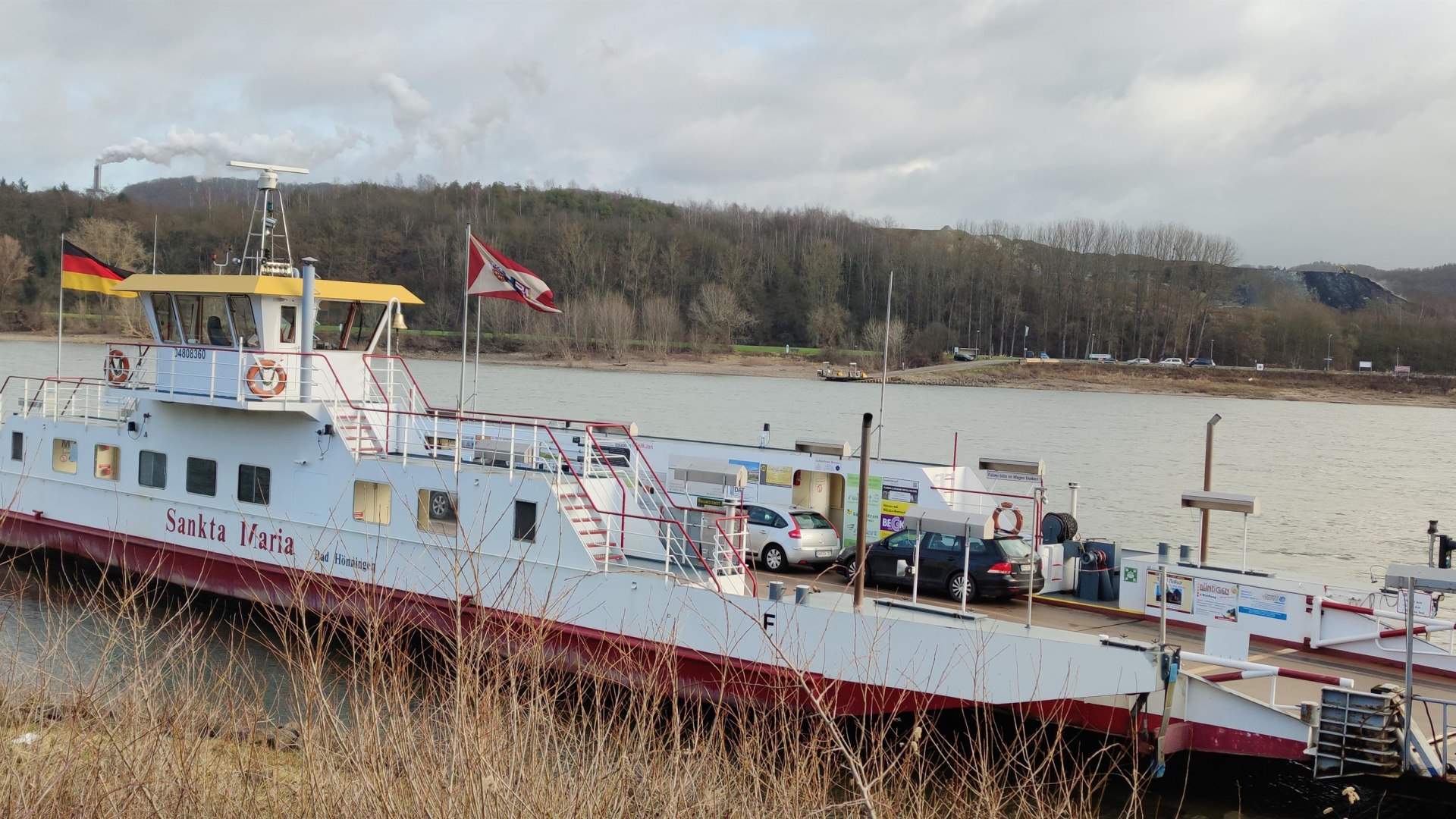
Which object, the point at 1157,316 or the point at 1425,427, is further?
the point at 1157,316

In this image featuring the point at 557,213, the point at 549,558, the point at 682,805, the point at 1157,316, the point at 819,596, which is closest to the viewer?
the point at 682,805

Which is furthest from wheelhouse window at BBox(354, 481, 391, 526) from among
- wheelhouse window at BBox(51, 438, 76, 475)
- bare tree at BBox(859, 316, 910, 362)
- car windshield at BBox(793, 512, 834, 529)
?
bare tree at BBox(859, 316, 910, 362)

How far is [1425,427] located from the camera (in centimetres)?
7631

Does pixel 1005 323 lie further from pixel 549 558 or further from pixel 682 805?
pixel 682 805

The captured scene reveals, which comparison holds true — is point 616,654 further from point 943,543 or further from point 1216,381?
point 1216,381

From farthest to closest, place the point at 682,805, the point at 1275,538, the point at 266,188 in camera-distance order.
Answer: the point at 1275,538 → the point at 266,188 → the point at 682,805

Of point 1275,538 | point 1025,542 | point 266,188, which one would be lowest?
point 1275,538

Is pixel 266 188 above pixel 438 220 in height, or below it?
below

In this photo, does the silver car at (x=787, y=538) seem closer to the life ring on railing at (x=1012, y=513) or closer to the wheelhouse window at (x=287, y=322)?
the life ring on railing at (x=1012, y=513)

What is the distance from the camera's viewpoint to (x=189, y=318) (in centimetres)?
1827

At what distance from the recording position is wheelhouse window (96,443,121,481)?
19.7m

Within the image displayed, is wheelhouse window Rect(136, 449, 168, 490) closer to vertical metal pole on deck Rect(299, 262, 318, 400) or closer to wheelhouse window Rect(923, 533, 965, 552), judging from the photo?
vertical metal pole on deck Rect(299, 262, 318, 400)

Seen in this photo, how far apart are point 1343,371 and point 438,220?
8346cm

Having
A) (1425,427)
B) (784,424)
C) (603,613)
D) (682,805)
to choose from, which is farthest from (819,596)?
(1425,427)
